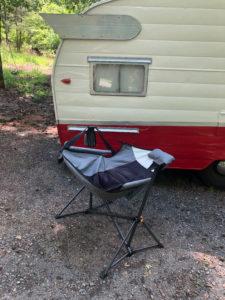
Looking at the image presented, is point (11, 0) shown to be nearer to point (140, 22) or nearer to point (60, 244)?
point (140, 22)

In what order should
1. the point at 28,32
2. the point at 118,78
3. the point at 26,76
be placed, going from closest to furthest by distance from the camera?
the point at 118,78 < the point at 26,76 < the point at 28,32

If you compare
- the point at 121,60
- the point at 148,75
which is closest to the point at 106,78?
the point at 121,60

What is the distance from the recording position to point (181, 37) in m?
4.22

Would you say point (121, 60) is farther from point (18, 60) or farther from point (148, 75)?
point (18, 60)

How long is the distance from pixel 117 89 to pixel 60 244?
6.15ft

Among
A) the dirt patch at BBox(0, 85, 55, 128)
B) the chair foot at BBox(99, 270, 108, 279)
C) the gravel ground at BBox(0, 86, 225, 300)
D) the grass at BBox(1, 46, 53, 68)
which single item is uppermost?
the chair foot at BBox(99, 270, 108, 279)

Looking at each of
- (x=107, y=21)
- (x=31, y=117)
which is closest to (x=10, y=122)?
(x=31, y=117)

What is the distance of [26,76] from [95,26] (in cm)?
852

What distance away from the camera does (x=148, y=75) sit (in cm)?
436

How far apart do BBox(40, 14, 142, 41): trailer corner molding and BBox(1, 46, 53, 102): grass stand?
537cm

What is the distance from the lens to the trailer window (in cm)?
436

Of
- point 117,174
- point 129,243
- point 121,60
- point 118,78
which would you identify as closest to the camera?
point 129,243

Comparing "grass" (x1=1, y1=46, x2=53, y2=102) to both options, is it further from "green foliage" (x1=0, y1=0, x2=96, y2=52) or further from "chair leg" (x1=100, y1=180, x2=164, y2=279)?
"chair leg" (x1=100, y1=180, x2=164, y2=279)

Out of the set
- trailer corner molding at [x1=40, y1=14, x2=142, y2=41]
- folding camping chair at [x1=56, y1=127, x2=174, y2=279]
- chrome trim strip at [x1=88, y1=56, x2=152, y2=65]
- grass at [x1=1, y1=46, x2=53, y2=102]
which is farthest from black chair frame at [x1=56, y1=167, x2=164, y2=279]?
grass at [x1=1, y1=46, x2=53, y2=102]
